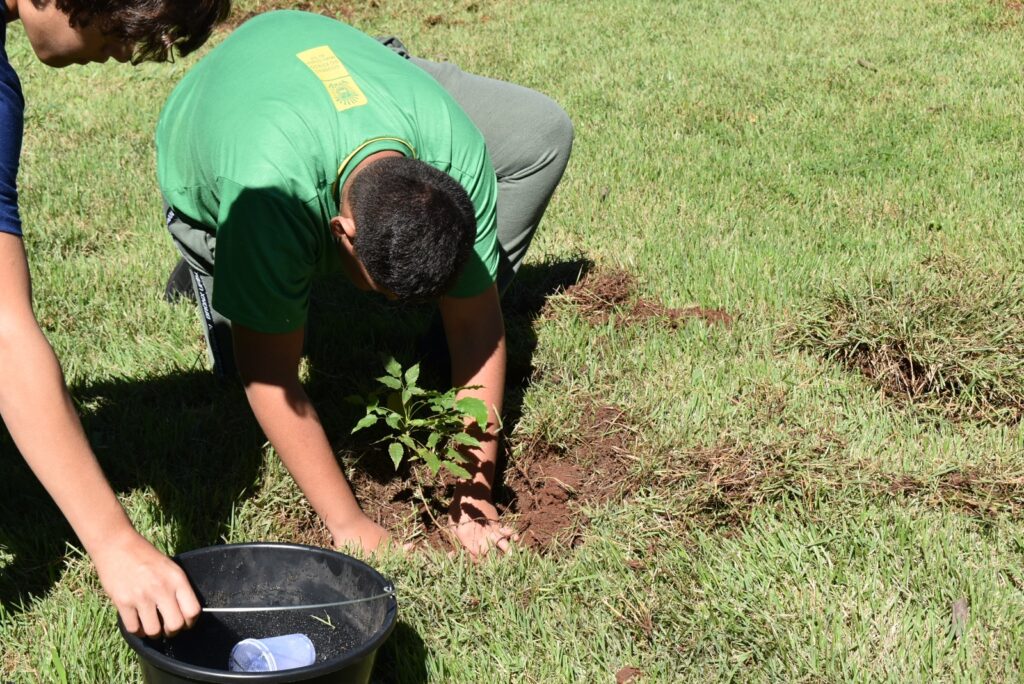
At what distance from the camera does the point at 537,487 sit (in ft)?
10.3

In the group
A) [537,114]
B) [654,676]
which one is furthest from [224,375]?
[654,676]

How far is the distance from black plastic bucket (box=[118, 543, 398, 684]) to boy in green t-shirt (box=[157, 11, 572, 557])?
40 centimetres

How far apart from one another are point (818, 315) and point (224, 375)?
2.06 m

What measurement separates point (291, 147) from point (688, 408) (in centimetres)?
149

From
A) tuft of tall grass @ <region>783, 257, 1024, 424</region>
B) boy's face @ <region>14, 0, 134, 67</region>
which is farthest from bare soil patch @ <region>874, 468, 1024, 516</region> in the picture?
boy's face @ <region>14, 0, 134, 67</region>

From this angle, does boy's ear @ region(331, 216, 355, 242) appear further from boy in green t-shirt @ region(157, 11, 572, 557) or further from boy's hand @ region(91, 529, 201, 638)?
boy's hand @ region(91, 529, 201, 638)

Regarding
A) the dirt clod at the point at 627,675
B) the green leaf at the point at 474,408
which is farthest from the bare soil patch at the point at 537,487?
the dirt clod at the point at 627,675

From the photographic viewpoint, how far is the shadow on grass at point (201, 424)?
287cm

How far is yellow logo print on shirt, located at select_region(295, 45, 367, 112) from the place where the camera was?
8.23 ft

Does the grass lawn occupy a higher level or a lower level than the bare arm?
lower

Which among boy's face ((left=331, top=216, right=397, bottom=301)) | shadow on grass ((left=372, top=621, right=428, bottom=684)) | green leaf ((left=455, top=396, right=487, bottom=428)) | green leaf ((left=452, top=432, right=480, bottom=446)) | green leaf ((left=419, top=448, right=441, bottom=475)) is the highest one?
boy's face ((left=331, top=216, right=397, bottom=301))

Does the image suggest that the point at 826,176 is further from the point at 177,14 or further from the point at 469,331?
the point at 177,14

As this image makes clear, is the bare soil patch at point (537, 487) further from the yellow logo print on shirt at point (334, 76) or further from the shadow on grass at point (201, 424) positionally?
the yellow logo print on shirt at point (334, 76)

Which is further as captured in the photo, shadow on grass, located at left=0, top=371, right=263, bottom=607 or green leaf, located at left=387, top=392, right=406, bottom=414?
green leaf, located at left=387, top=392, right=406, bottom=414
